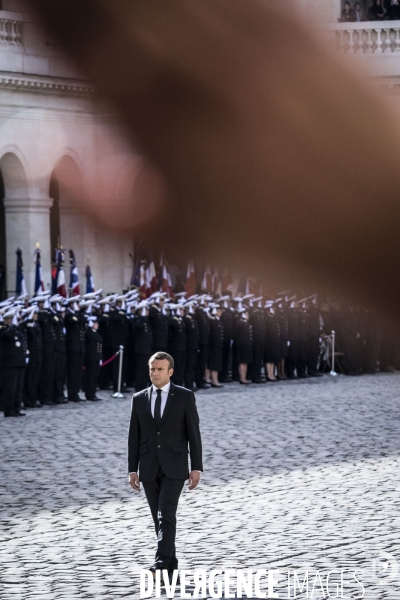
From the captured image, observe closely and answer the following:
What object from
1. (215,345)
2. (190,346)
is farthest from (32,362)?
(215,345)

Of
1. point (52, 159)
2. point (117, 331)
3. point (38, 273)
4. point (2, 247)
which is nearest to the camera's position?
point (52, 159)

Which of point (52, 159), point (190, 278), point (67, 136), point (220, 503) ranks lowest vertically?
point (220, 503)

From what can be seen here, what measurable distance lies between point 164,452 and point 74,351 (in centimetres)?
1129

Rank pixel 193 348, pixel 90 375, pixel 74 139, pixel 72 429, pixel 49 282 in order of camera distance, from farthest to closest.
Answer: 1. pixel 49 282
2. pixel 193 348
3. pixel 90 375
4. pixel 72 429
5. pixel 74 139

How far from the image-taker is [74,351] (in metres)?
16.3

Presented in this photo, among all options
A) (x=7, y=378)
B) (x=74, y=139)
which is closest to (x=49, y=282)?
(x=7, y=378)

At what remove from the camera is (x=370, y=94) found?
3131mm

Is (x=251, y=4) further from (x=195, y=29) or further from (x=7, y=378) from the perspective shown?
(x=7, y=378)

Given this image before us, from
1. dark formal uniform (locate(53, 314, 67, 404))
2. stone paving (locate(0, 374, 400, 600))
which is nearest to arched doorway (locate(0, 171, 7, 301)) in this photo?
dark formal uniform (locate(53, 314, 67, 404))

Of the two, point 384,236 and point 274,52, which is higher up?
point 274,52

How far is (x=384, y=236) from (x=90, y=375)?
13.7 meters

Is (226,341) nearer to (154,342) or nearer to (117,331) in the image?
(154,342)

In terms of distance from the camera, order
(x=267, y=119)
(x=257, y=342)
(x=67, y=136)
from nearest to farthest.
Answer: (x=267, y=119) → (x=67, y=136) → (x=257, y=342)

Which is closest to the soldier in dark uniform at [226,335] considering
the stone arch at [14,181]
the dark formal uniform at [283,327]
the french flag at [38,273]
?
the dark formal uniform at [283,327]
